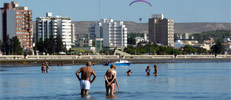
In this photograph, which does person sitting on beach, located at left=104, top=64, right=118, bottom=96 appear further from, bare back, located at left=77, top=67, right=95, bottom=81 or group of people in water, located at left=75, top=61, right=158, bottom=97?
bare back, located at left=77, top=67, right=95, bottom=81

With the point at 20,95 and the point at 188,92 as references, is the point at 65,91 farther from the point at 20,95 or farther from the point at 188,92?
the point at 188,92

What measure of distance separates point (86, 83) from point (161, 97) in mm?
4654

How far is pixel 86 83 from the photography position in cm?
3228

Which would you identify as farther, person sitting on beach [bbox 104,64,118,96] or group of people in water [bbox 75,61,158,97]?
person sitting on beach [bbox 104,64,118,96]

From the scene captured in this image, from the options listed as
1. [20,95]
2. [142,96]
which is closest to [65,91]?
[20,95]

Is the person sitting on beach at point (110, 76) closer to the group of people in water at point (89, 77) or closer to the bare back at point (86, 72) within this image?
the group of people in water at point (89, 77)

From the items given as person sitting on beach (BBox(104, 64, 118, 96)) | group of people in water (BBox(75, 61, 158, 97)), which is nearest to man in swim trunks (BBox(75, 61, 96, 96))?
group of people in water (BBox(75, 61, 158, 97))

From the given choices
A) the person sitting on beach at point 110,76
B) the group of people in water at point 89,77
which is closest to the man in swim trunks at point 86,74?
the group of people in water at point 89,77

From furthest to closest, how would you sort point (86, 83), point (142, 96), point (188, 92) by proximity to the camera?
point (188, 92), point (142, 96), point (86, 83)

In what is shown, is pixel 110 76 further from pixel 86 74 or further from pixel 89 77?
pixel 86 74

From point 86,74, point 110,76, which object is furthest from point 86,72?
point 110,76

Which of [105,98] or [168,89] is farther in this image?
[168,89]

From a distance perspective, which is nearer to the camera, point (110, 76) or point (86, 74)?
point (86, 74)

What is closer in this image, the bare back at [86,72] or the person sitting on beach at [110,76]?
the bare back at [86,72]
